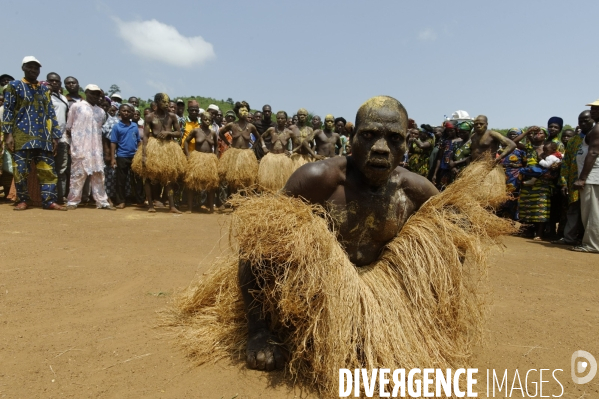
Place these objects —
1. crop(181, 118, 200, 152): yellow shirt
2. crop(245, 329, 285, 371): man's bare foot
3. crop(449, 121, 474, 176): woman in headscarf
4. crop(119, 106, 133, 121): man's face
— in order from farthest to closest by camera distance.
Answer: crop(181, 118, 200, 152): yellow shirt → crop(119, 106, 133, 121): man's face → crop(449, 121, 474, 176): woman in headscarf → crop(245, 329, 285, 371): man's bare foot

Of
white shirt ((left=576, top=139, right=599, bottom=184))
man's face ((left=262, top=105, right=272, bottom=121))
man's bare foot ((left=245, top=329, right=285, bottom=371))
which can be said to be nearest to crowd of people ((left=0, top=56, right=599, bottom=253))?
white shirt ((left=576, top=139, right=599, bottom=184))

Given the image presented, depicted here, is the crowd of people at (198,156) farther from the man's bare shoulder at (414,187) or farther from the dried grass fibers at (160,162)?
the man's bare shoulder at (414,187)

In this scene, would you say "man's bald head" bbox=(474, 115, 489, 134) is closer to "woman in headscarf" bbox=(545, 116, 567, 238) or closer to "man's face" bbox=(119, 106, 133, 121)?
"woman in headscarf" bbox=(545, 116, 567, 238)

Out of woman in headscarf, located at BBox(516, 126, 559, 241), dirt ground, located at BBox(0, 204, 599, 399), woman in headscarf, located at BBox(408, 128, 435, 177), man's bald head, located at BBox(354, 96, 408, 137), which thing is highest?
woman in headscarf, located at BBox(408, 128, 435, 177)

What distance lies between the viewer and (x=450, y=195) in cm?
252

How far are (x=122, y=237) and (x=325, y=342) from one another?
160 inches

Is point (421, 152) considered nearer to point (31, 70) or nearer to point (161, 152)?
point (161, 152)

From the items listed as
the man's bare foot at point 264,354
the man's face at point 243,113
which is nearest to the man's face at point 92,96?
the man's face at point 243,113

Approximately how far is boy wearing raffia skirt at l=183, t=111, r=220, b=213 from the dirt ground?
2.73 m

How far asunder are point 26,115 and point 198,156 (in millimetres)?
2942

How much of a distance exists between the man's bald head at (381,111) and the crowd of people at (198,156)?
4.09m

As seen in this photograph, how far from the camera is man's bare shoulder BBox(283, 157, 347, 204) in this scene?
2.37 metres

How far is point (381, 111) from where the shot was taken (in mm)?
2275

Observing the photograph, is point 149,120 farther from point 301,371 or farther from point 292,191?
point 301,371
